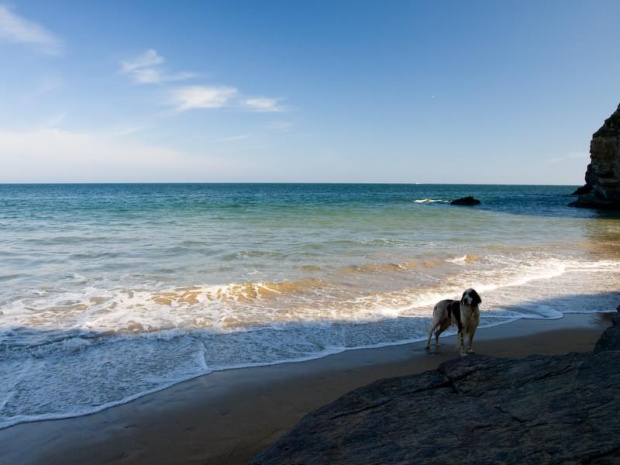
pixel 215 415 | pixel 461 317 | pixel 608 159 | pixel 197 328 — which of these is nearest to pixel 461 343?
pixel 461 317

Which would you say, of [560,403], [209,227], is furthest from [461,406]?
[209,227]

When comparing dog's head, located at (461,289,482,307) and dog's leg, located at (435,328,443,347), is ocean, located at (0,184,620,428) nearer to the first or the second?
dog's leg, located at (435,328,443,347)

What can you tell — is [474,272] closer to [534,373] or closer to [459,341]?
[459,341]

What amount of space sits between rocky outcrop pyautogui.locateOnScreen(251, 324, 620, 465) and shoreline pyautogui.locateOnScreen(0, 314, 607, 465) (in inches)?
47.6

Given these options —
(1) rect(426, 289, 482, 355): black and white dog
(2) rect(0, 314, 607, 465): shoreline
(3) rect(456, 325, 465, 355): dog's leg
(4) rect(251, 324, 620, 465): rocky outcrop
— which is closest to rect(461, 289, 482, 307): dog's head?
(1) rect(426, 289, 482, 355): black and white dog

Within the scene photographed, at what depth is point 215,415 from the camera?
15.4ft

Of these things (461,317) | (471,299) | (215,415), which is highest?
(471,299)

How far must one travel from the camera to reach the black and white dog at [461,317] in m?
6.48

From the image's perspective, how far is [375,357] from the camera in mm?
6445

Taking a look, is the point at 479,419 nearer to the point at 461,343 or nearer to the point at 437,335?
the point at 461,343

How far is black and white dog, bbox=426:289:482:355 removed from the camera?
21.3ft

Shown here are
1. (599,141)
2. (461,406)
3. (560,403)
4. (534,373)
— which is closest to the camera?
(560,403)

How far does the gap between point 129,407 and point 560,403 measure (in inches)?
171

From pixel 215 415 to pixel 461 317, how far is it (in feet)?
12.9
